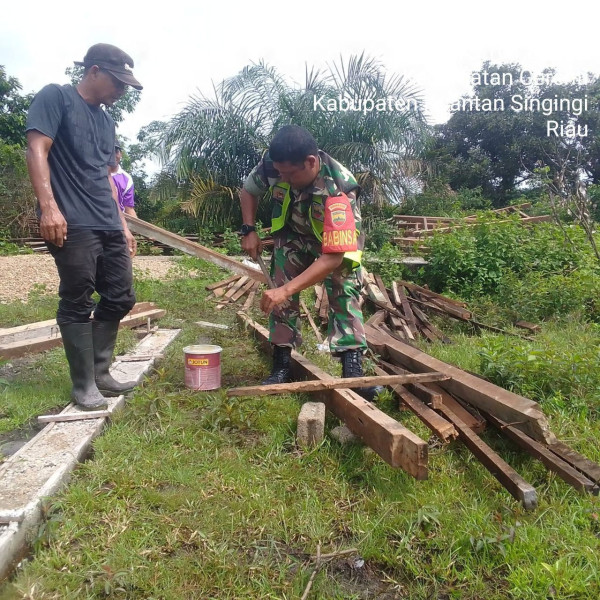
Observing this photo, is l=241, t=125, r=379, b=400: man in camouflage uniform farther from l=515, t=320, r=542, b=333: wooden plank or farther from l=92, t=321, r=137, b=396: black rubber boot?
l=515, t=320, r=542, b=333: wooden plank

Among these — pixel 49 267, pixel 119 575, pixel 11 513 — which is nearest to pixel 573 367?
pixel 119 575

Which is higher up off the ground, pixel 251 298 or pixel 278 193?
pixel 278 193

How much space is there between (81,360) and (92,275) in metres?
0.50

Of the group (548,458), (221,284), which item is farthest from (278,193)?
(221,284)

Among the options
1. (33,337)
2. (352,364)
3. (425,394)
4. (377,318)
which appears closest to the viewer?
(425,394)

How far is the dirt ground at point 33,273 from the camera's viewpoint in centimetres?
734

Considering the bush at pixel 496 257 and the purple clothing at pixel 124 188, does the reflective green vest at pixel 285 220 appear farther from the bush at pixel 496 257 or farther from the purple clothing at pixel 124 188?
the bush at pixel 496 257

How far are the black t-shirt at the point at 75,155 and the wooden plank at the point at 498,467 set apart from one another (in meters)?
2.32

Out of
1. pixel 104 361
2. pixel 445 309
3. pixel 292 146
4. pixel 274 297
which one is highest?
pixel 292 146

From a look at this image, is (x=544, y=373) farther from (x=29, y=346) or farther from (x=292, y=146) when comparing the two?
(x=29, y=346)

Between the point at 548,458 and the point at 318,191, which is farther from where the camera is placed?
the point at 318,191

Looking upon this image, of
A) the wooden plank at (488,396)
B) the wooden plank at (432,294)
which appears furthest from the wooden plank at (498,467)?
the wooden plank at (432,294)

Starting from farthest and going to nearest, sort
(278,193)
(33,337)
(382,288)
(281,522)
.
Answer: (382,288) → (33,337) → (278,193) → (281,522)

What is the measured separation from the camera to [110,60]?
9.38ft
